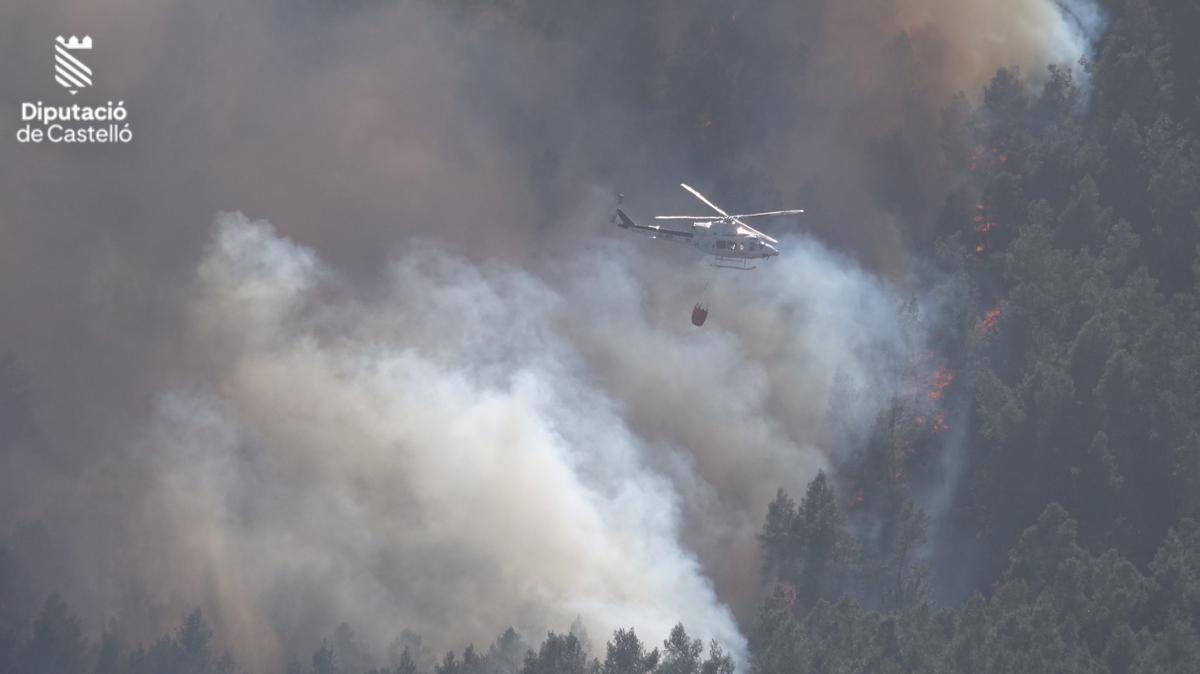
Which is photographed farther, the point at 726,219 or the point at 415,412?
the point at 415,412

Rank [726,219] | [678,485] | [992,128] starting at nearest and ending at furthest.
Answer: [726,219] → [678,485] → [992,128]

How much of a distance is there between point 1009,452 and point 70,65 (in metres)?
61.1

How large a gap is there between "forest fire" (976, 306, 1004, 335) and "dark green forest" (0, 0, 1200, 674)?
279 millimetres

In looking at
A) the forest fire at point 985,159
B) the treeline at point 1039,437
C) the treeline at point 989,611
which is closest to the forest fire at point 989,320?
the treeline at point 1039,437

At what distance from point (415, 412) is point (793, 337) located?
23.4m

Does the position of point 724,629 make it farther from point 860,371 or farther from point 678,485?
point 860,371

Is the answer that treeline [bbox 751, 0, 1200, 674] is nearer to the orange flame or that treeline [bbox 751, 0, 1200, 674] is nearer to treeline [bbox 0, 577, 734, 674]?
the orange flame

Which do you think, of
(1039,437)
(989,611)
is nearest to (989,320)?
(1039,437)

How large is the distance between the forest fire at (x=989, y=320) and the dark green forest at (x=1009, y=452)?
11.0 inches

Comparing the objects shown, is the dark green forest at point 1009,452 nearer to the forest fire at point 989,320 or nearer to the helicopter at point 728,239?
the forest fire at point 989,320

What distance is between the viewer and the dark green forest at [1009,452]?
130 metres

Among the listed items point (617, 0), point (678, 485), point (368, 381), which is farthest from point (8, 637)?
point (617, 0)

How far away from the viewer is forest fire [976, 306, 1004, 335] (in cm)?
14988

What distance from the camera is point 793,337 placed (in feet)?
495
